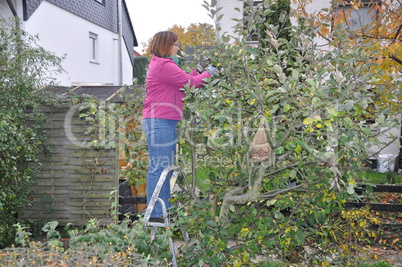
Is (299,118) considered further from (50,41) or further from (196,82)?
(50,41)

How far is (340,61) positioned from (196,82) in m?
1.23

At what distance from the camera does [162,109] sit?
3.94m

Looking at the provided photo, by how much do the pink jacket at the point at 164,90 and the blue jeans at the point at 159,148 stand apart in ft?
0.23

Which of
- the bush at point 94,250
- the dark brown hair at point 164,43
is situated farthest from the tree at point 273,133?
the bush at point 94,250

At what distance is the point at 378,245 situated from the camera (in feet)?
19.4

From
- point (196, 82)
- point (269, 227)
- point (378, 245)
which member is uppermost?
point (196, 82)

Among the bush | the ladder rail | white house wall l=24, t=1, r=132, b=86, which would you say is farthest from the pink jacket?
white house wall l=24, t=1, r=132, b=86

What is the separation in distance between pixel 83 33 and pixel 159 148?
14.2 metres

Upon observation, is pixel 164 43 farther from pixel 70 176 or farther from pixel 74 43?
pixel 74 43

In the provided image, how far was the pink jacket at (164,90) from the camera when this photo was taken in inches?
152

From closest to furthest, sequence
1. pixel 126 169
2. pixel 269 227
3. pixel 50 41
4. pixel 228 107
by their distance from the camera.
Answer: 1. pixel 228 107
2. pixel 269 227
3. pixel 126 169
4. pixel 50 41

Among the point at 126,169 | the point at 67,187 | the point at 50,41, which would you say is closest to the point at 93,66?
the point at 50,41

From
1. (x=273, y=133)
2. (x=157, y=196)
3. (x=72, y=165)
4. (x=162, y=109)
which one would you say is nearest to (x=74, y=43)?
(x=72, y=165)

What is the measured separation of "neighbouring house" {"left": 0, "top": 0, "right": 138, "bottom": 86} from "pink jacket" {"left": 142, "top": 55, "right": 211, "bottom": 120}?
7.20 metres
